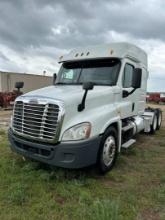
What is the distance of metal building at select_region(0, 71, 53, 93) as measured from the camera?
88.8ft

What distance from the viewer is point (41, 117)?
394 centimetres

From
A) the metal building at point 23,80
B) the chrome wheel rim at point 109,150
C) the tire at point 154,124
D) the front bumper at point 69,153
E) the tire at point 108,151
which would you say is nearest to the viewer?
the front bumper at point 69,153

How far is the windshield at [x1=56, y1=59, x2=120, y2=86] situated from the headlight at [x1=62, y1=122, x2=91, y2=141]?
58.3 inches

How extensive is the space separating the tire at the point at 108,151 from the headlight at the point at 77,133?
50 cm

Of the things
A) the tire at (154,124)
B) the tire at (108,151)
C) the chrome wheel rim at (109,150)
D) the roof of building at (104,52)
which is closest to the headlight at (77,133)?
the tire at (108,151)

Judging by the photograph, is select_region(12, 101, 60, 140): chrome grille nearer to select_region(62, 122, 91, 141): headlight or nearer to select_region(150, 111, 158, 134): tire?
select_region(62, 122, 91, 141): headlight

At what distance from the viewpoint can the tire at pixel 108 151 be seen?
4270 millimetres

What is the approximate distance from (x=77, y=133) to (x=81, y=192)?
2.96ft

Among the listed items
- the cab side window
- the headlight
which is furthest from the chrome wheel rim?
the cab side window

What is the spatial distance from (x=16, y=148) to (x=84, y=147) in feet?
4.77

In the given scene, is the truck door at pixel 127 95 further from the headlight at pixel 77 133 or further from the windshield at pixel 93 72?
the headlight at pixel 77 133

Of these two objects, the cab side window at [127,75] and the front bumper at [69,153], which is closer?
the front bumper at [69,153]

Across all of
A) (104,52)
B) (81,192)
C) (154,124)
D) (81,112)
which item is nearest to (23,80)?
(154,124)

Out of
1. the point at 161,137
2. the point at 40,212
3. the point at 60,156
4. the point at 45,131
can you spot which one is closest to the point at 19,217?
the point at 40,212
